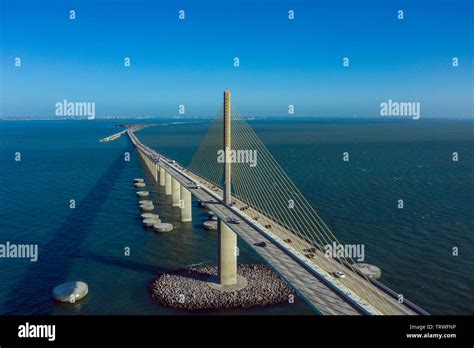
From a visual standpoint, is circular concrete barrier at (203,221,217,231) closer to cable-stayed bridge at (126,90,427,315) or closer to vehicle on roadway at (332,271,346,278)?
cable-stayed bridge at (126,90,427,315)

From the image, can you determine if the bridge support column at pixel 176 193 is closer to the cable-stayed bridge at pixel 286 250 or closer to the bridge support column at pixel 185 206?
the cable-stayed bridge at pixel 286 250

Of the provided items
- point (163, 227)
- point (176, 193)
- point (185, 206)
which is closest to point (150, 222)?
point (163, 227)

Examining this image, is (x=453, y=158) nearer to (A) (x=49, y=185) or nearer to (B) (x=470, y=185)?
(B) (x=470, y=185)

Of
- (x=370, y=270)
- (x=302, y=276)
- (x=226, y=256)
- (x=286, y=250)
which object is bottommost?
(x=370, y=270)

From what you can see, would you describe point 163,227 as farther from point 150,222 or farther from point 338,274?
point 338,274
